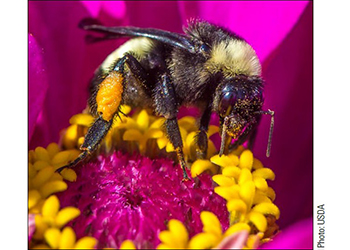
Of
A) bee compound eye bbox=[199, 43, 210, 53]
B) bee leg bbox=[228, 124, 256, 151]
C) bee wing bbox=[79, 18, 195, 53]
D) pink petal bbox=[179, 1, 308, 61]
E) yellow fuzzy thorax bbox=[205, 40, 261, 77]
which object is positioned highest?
pink petal bbox=[179, 1, 308, 61]

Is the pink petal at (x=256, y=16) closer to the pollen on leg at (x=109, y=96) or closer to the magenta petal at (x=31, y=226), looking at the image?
the pollen on leg at (x=109, y=96)

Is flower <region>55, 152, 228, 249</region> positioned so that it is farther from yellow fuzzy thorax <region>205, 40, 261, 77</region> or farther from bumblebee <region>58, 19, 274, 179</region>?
yellow fuzzy thorax <region>205, 40, 261, 77</region>

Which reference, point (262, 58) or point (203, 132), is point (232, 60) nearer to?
point (203, 132)

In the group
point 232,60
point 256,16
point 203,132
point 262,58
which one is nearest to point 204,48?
point 232,60

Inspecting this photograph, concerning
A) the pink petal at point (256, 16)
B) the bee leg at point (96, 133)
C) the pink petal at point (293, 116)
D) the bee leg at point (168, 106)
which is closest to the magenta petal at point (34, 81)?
the bee leg at point (96, 133)

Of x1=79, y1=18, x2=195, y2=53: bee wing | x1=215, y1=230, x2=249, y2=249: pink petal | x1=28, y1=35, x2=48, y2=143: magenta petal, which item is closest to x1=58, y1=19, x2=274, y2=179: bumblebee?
x1=79, y1=18, x2=195, y2=53: bee wing

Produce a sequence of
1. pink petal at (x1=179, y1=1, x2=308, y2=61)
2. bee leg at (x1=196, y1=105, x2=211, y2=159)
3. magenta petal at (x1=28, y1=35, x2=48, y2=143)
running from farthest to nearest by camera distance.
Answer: pink petal at (x1=179, y1=1, x2=308, y2=61) < bee leg at (x1=196, y1=105, x2=211, y2=159) < magenta petal at (x1=28, y1=35, x2=48, y2=143)
